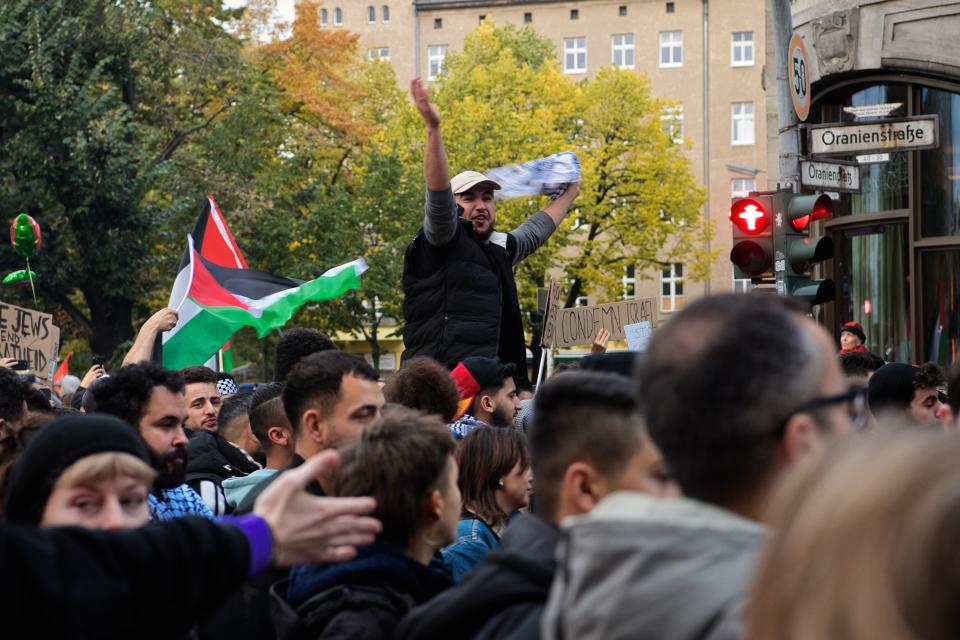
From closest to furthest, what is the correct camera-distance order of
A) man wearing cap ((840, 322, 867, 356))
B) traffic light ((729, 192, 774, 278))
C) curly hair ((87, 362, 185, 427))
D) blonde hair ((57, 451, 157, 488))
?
blonde hair ((57, 451, 157, 488))
curly hair ((87, 362, 185, 427))
traffic light ((729, 192, 774, 278))
man wearing cap ((840, 322, 867, 356))

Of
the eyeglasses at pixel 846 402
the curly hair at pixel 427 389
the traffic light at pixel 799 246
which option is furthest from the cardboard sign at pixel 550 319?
the eyeglasses at pixel 846 402

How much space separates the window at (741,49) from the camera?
60.8 meters

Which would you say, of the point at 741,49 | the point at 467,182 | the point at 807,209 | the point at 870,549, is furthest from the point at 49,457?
the point at 741,49

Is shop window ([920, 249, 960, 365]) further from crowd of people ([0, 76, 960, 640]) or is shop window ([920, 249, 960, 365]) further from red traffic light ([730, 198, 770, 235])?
crowd of people ([0, 76, 960, 640])

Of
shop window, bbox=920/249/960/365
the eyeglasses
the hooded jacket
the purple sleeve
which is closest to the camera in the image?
the hooded jacket

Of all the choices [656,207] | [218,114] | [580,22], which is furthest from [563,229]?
[580,22]

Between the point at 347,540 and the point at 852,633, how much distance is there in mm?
1545

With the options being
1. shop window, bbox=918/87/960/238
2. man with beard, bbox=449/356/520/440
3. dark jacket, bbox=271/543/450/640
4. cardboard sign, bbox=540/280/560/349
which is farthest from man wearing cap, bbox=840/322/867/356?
dark jacket, bbox=271/543/450/640

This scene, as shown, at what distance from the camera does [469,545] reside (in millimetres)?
4797

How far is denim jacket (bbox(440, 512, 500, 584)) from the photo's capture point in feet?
15.4

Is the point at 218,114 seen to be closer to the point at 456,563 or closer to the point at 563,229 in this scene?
the point at 563,229

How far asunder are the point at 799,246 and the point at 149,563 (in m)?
9.34

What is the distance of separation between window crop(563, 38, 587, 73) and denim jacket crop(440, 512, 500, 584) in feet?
198

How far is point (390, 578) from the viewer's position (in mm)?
3516
